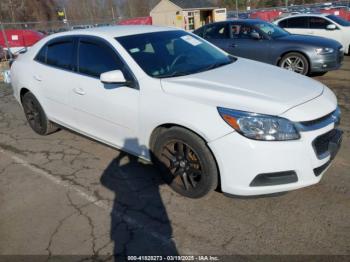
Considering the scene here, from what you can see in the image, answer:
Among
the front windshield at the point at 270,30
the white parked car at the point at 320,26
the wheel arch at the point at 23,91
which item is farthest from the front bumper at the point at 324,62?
the wheel arch at the point at 23,91

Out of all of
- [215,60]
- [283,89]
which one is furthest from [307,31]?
[283,89]

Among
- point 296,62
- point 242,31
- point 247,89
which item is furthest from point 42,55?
point 296,62

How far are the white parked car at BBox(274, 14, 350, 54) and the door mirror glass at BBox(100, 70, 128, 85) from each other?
9351mm

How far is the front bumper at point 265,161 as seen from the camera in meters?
2.89

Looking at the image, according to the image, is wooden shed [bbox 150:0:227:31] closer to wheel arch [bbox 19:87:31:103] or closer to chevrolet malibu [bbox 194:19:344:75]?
chevrolet malibu [bbox 194:19:344:75]

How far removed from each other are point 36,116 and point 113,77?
2.44m

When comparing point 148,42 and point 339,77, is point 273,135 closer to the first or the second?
point 148,42

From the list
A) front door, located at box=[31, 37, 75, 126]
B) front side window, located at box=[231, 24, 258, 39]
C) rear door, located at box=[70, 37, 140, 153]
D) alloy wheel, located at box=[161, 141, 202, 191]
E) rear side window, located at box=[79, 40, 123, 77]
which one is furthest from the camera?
front side window, located at box=[231, 24, 258, 39]

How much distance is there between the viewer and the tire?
323 inches

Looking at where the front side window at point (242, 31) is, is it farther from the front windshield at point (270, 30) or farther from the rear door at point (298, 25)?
the rear door at point (298, 25)

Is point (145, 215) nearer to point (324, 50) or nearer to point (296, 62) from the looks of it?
point (296, 62)

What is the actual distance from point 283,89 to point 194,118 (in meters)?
0.90

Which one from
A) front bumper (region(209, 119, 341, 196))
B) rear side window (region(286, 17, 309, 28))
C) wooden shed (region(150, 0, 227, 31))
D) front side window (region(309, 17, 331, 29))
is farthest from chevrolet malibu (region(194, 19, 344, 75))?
wooden shed (region(150, 0, 227, 31))

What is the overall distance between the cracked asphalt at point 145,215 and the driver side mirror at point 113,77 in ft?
3.82
